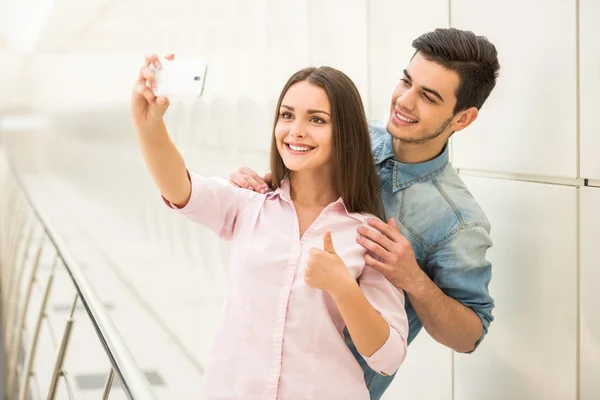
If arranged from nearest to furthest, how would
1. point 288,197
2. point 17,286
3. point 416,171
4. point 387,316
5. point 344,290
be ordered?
1. point 344,290
2. point 387,316
3. point 288,197
4. point 416,171
5. point 17,286

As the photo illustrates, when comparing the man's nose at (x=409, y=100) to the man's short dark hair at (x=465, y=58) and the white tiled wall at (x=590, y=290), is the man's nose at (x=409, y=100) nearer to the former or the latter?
the man's short dark hair at (x=465, y=58)

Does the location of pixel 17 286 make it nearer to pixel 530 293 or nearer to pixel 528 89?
pixel 530 293

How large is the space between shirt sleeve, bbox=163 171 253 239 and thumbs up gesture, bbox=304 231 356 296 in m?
0.27

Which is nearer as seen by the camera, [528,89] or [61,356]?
[528,89]

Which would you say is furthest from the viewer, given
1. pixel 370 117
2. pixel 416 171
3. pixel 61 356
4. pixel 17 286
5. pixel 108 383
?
pixel 17 286

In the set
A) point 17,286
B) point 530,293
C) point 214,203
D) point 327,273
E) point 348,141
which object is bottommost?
point 17,286

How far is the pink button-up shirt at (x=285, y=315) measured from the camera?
1354 mm

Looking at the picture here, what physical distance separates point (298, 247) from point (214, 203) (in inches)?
7.7

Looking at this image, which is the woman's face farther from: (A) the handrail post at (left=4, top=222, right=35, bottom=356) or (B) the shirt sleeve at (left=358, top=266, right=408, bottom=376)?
(A) the handrail post at (left=4, top=222, right=35, bottom=356)

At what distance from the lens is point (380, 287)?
4.58 feet

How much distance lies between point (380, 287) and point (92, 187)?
7551mm

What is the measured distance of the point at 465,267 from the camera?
1.48 metres

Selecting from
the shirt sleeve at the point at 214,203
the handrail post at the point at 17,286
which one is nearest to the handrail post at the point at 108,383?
the shirt sleeve at the point at 214,203

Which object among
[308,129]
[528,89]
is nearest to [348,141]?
[308,129]
